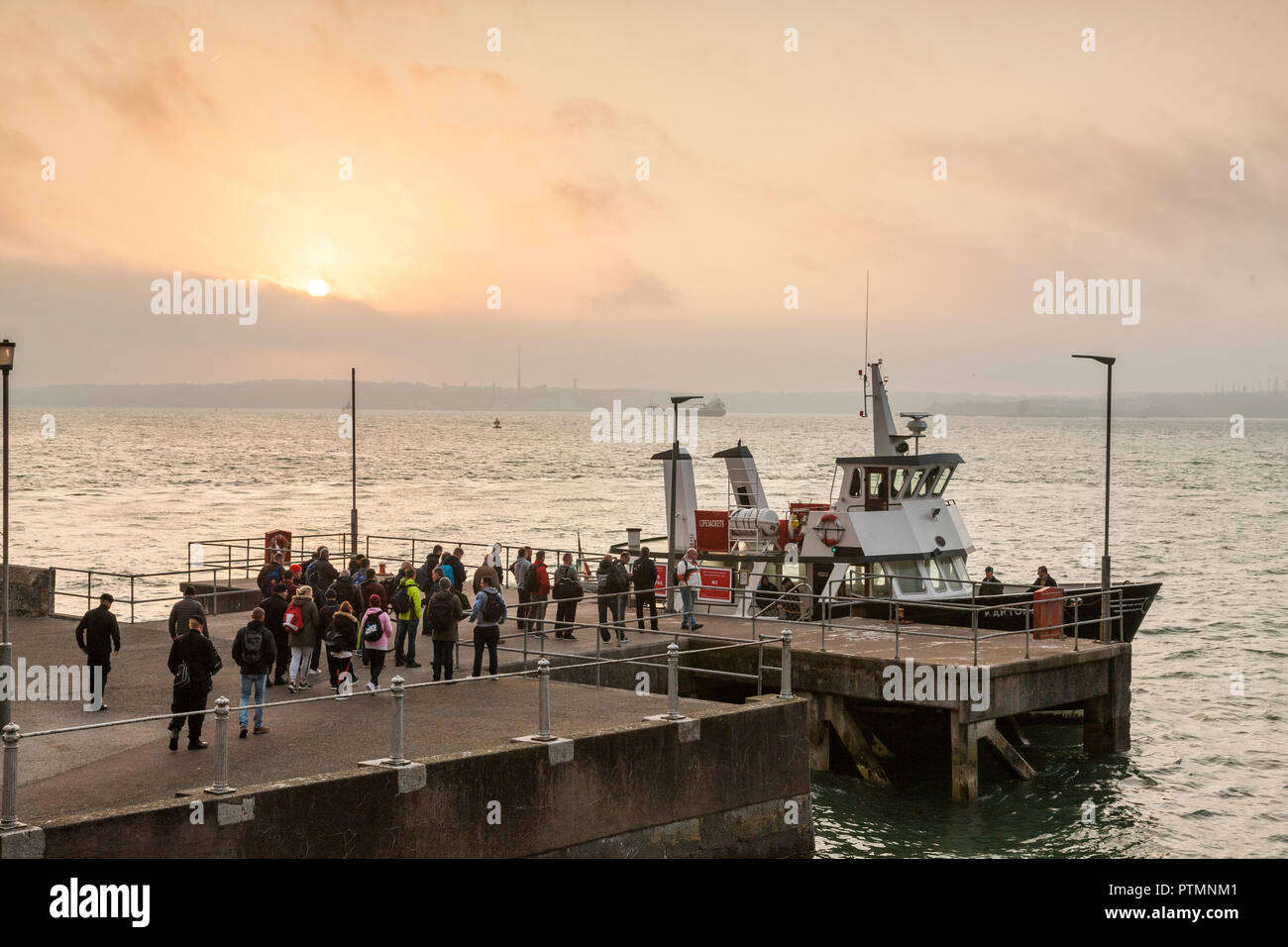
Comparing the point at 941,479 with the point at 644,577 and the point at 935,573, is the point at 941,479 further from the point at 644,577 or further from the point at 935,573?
the point at 644,577

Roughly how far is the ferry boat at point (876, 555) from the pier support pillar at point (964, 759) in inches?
191

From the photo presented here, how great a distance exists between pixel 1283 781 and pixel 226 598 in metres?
20.6

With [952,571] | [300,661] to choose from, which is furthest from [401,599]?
[952,571]

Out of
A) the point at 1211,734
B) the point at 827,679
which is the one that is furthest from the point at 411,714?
the point at 1211,734

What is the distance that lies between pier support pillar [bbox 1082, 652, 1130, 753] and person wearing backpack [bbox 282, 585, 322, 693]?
1355cm

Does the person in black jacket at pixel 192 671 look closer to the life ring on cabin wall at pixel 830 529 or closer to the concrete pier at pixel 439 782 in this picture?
the concrete pier at pixel 439 782

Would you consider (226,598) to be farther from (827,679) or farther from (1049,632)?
(1049,632)

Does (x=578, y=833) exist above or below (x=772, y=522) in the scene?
below

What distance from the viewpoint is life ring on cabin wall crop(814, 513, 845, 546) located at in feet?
92.2

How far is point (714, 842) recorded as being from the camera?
16.0 meters

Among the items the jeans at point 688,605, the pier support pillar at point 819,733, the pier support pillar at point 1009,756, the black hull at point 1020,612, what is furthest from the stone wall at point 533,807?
the black hull at point 1020,612

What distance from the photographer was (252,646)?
15555 mm

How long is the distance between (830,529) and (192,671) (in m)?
15.9
